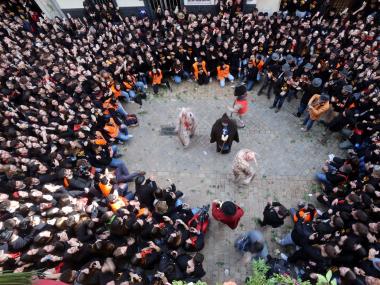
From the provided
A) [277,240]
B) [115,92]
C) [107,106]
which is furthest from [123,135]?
[277,240]

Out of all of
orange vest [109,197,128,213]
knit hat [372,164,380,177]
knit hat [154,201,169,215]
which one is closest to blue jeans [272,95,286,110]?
knit hat [372,164,380,177]

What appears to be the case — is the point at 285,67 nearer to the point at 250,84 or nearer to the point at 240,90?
the point at 250,84

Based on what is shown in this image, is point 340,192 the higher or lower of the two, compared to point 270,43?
lower

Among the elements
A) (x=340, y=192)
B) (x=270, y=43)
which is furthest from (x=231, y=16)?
(x=340, y=192)

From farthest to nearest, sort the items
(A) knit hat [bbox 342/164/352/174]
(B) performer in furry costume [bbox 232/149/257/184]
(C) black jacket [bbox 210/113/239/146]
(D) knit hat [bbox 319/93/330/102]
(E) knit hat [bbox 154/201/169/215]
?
1. (D) knit hat [bbox 319/93/330/102]
2. (C) black jacket [bbox 210/113/239/146]
3. (B) performer in furry costume [bbox 232/149/257/184]
4. (A) knit hat [bbox 342/164/352/174]
5. (E) knit hat [bbox 154/201/169/215]

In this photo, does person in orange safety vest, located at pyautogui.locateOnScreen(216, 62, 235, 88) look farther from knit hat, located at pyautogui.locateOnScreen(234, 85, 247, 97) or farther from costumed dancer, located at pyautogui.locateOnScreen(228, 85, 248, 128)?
knit hat, located at pyautogui.locateOnScreen(234, 85, 247, 97)

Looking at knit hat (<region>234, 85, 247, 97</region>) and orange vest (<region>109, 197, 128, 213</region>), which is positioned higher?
knit hat (<region>234, 85, 247, 97</region>)

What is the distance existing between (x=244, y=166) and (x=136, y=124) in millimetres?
4675

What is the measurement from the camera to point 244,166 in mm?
7926

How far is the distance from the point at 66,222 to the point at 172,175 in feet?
12.2

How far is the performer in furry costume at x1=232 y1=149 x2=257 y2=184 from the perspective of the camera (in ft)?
25.7

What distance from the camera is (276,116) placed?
34.8ft

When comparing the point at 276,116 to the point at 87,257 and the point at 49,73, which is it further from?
the point at 49,73

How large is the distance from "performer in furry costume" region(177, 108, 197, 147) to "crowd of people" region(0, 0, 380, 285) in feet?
6.71
